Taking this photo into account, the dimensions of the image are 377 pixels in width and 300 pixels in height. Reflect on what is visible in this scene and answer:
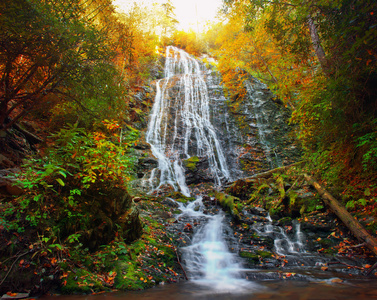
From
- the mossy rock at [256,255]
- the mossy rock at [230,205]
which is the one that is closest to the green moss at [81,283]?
the mossy rock at [256,255]

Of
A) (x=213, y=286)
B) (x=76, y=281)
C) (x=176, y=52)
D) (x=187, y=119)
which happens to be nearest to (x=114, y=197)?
(x=76, y=281)

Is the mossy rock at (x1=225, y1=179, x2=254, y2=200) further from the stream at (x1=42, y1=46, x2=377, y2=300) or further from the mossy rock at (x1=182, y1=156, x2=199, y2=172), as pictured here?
the mossy rock at (x1=182, y1=156, x2=199, y2=172)

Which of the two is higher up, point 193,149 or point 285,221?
point 193,149

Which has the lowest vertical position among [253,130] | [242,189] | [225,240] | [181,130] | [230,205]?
[225,240]

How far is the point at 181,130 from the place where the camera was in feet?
49.9

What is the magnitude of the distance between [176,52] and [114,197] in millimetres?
27897

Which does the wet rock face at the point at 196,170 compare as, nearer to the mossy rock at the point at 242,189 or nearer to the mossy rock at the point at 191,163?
the mossy rock at the point at 191,163

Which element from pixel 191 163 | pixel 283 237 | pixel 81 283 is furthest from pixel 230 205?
pixel 191 163

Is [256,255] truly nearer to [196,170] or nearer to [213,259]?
[213,259]

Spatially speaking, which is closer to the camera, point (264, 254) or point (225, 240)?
point (264, 254)

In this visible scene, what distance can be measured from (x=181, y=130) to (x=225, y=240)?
10.7 m

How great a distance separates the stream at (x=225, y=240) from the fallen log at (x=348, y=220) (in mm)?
575

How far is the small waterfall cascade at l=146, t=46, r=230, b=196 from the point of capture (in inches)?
484

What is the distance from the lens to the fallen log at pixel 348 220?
3.74 metres
